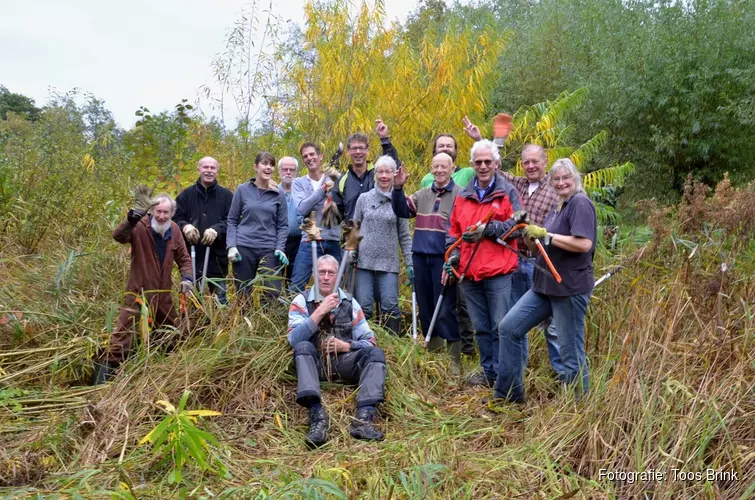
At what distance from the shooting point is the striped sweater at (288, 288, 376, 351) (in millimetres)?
4492

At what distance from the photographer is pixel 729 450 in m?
3.07

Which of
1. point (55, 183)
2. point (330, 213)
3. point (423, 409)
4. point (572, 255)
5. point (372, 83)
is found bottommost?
point (423, 409)

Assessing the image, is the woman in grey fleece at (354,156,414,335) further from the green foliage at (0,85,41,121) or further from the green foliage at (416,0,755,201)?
the green foliage at (0,85,41,121)

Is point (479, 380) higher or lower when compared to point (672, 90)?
lower

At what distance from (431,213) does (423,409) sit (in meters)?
1.59

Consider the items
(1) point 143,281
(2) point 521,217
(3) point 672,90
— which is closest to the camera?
(2) point 521,217

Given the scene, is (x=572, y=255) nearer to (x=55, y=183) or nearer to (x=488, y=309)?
(x=488, y=309)

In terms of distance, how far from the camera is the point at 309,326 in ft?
14.7

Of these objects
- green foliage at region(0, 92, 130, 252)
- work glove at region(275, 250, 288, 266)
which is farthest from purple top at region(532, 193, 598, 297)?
green foliage at region(0, 92, 130, 252)

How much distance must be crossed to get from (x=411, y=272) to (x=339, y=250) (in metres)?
0.69

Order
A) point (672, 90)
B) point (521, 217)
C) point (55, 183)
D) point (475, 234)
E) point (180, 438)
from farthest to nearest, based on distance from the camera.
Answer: point (672, 90) → point (55, 183) → point (475, 234) → point (521, 217) → point (180, 438)

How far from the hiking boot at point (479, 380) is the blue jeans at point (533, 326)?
0.35 metres

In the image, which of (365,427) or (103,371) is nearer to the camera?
(365,427)

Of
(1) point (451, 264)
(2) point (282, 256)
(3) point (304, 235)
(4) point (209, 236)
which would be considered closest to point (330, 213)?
(3) point (304, 235)
